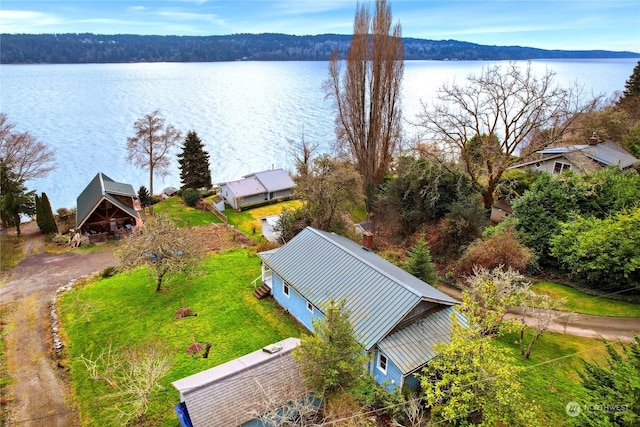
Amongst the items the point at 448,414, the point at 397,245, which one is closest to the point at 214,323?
the point at 448,414

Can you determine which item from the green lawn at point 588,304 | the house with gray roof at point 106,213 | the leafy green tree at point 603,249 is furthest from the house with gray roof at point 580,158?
the house with gray roof at point 106,213

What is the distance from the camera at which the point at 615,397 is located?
11.0 m

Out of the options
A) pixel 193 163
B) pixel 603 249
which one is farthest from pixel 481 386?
pixel 193 163

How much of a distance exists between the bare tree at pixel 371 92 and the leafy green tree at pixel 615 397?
31.8 meters

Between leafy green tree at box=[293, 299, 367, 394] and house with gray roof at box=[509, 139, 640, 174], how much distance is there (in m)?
29.8

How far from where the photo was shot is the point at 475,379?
42.5ft

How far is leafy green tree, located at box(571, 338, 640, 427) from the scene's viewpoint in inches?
403

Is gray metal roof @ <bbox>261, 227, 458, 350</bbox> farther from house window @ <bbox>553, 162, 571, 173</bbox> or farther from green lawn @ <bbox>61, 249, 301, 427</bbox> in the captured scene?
house window @ <bbox>553, 162, 571, 173</bbox>

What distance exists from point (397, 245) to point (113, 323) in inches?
849

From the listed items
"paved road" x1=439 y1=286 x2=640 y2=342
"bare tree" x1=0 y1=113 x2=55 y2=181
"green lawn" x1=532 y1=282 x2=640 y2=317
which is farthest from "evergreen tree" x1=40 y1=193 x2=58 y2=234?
"green lawn" x1=532 y1=282 x2=640 y2=317

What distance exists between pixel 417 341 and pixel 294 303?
8004mm

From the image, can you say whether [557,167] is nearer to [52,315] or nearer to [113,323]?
[113,323]

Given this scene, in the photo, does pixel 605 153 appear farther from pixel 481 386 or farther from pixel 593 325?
pixel 481 386

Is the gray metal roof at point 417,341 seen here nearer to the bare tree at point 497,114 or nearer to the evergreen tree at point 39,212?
the bare tree at point 497,114
